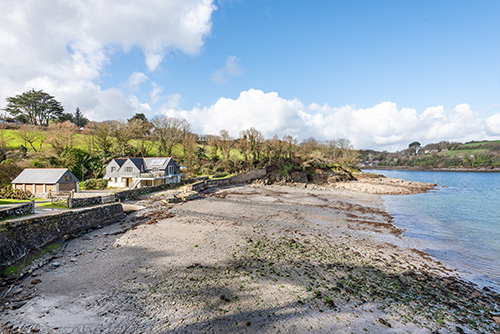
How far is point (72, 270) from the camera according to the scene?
9016 mm

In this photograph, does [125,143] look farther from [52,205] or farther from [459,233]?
[459,233]

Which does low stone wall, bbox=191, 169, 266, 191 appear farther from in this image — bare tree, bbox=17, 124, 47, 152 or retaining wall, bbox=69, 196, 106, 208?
bare tree, bbox=17, 124, 47, 152

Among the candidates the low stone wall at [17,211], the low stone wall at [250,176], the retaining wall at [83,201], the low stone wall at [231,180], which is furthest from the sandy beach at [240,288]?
the low stone wall at [250,176]

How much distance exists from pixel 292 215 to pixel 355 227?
5.50m

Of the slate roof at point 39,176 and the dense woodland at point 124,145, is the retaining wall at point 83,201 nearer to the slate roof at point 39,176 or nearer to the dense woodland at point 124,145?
the slate roof at point 39,176

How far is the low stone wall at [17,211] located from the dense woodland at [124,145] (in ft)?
49.3

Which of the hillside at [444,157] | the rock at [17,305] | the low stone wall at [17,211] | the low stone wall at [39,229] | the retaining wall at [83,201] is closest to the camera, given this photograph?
the rock at [17,305]

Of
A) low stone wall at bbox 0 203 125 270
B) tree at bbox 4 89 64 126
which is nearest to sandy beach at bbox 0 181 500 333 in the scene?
low stone wall at bbox 0 203 125 270

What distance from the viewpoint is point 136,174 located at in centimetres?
2950

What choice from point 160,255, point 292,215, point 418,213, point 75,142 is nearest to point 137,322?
point 160,255

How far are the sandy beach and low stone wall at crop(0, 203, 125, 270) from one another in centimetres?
108

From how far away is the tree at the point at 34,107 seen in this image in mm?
47688

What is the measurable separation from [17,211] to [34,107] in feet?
186

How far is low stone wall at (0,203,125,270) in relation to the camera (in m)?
9.16
